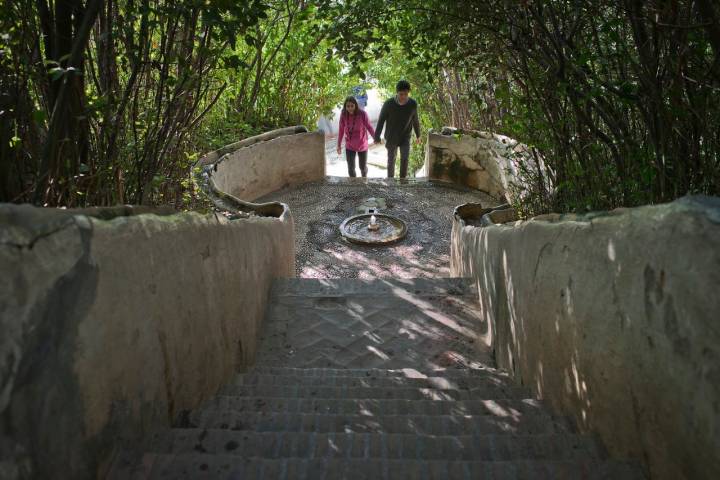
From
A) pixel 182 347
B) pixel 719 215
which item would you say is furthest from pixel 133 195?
pixel 719 215

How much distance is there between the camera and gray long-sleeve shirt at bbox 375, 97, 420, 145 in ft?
29.6

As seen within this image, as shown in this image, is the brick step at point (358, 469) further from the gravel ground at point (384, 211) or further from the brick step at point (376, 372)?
the gravel ground at point (384, 211)

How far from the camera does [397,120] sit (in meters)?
9.12

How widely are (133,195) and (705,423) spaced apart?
337 cm

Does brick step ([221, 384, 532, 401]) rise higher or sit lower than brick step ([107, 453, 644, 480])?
lower

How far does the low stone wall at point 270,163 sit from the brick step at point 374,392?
5.21 meters

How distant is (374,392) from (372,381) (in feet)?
0.95

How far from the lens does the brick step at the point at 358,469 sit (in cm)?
152

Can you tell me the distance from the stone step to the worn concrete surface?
3.10m

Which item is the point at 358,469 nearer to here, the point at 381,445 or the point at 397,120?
the point at 381,445

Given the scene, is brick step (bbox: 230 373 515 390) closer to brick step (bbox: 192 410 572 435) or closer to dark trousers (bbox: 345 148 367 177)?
brick step (bbox: 192 410 572 435)

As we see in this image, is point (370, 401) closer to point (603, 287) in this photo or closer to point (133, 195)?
point (603, 287)

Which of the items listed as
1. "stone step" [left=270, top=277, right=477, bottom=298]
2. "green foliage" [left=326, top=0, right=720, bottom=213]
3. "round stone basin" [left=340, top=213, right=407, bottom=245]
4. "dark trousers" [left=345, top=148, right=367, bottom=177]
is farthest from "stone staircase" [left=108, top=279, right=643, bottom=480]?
"dark trousers" [left=345, top=148, right=367, bottom=177]

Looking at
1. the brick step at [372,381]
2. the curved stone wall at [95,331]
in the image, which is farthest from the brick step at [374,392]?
the curved stone wall at [95,331]
